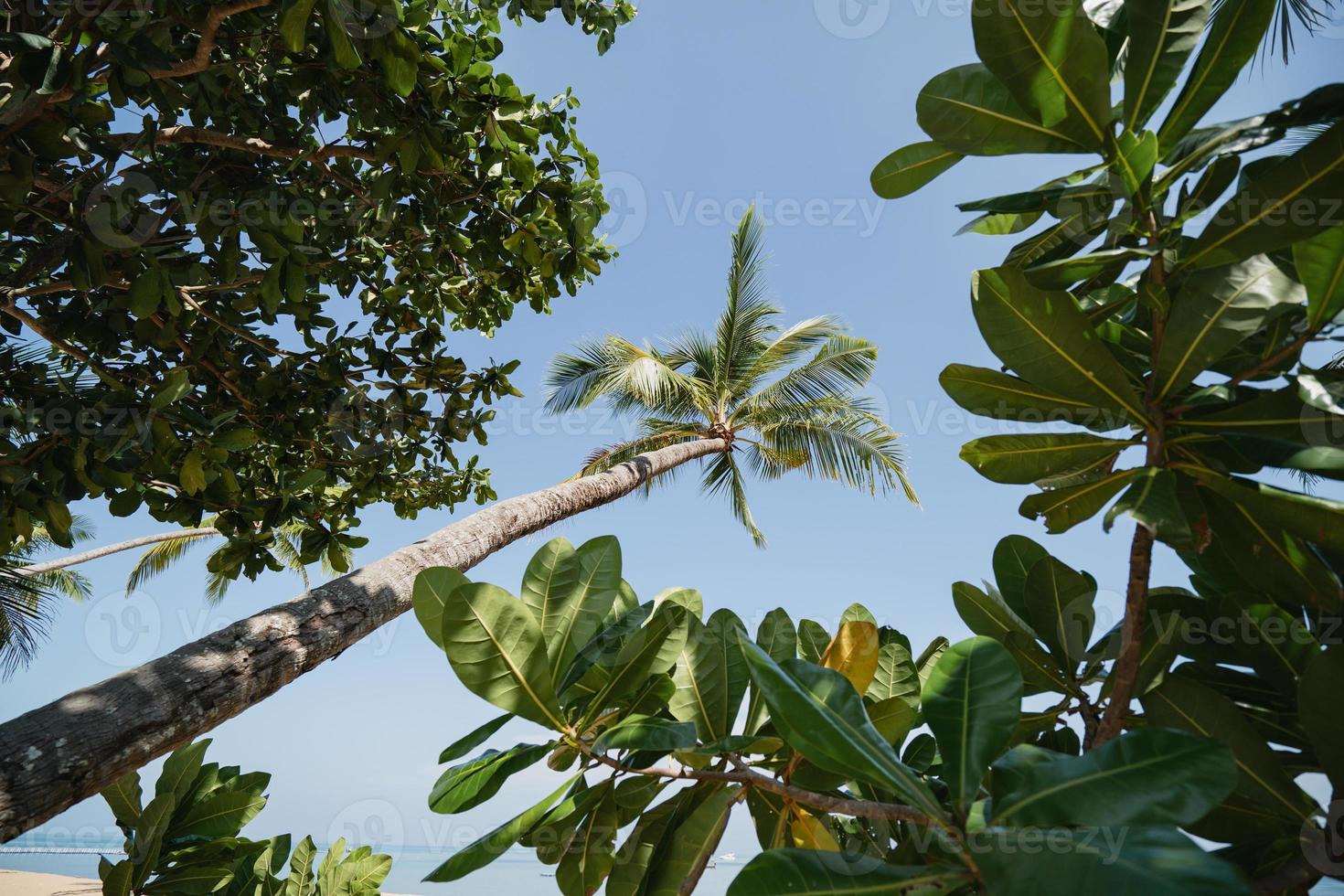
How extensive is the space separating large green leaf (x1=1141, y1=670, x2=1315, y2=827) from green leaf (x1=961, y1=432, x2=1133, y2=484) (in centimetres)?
32

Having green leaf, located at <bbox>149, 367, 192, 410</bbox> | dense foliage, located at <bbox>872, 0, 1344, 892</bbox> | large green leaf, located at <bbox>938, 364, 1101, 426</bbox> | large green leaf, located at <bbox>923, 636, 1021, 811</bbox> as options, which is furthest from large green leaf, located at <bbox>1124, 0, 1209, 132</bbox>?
green leaf, located at <bbox>149, 367, 192, 410</bbox>

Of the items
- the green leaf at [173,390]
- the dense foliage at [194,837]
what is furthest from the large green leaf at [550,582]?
the dense foliage at [194,837]

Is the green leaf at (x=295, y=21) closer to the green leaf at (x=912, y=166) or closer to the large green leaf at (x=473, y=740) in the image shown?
the green leaf at (x=912, y=166)

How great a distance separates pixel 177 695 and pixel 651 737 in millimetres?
1800

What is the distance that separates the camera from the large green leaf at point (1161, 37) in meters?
0.92

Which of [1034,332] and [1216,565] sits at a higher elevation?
[1034,332]

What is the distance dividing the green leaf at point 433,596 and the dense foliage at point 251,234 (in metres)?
1.63

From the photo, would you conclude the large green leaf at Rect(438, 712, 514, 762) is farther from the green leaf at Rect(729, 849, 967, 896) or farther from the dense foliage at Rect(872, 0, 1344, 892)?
the dense foliage at Rect(872, 0, 1344, 892)

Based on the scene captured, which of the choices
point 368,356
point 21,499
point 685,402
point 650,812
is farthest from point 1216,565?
point 685,402

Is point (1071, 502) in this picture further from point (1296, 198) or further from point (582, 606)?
point (582, 606)

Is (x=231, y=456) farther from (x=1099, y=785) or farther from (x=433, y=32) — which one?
(x=1099, y=785)

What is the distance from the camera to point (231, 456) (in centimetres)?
373

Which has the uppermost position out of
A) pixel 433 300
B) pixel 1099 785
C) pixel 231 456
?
pixel 433 300

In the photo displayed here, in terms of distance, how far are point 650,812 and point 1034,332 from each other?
861 millimetres
